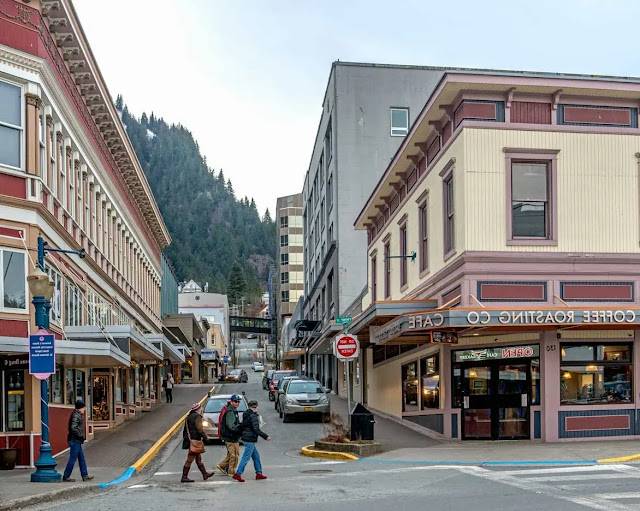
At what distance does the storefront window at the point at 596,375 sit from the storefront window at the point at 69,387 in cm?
1342

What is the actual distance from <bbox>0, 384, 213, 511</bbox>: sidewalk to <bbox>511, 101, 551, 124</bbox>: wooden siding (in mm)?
12344

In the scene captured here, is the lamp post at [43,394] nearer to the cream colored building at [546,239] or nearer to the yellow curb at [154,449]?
the yellow curb at [154,449]

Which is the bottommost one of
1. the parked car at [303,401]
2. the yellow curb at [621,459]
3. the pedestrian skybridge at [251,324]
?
the pedestrian skybridge at [251,324]

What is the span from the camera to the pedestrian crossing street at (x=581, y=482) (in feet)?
38.0

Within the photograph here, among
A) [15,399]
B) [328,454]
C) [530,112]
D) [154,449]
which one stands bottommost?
[154,449]

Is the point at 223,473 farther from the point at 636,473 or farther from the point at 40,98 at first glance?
the point at 40,98

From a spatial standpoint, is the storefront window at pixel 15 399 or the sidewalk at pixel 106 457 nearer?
the sidewalk at pixel 106 457

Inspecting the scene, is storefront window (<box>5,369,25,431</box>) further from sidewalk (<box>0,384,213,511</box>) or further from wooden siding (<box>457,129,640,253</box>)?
wooden siding (<box>457,129,640,253</box>)

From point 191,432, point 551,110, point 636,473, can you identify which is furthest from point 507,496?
point 551,110

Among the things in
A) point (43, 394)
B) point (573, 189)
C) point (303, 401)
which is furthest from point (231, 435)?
point (303, 401)

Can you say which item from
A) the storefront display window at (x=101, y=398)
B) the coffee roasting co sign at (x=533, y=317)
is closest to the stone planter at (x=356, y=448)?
the coffee roasting co sign at (x=533, y=317)

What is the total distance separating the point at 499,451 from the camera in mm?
18516

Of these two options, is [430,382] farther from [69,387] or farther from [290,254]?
[290,254]

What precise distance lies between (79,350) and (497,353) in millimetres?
10172
